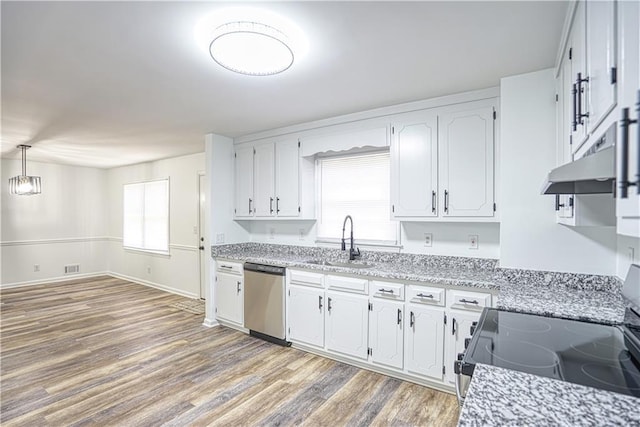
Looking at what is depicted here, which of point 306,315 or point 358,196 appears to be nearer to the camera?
point 306,315

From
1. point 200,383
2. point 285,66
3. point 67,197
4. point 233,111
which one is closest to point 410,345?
point 200,383

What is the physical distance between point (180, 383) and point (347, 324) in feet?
4.83

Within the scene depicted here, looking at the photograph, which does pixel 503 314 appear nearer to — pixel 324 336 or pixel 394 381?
pixel 394 381

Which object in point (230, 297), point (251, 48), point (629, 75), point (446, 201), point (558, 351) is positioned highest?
point (251, 48)

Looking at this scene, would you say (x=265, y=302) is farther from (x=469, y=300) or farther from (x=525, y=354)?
(x=525, y=354)

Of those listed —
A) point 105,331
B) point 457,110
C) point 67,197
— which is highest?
point 457,110

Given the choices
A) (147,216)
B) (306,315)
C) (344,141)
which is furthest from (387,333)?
(147,216)

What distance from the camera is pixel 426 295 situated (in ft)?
8.36

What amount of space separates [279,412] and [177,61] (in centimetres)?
246

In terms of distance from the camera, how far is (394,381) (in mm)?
2711

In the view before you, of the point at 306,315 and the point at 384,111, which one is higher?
the point at 384,111

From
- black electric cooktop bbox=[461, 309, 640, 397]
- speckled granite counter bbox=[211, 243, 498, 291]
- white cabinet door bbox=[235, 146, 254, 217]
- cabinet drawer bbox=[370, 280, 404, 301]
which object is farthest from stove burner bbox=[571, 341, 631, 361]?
white cabinet door bbox=[235, 146, 254, 217]

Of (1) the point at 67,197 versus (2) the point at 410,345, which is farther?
(1) the point at 67,197

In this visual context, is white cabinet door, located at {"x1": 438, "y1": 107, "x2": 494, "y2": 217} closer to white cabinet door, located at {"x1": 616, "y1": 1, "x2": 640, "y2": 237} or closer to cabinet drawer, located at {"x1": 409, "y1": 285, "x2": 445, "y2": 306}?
cabinet drawer, located at {"x1": 409, "y1": 285, "x2": 445, "y2": 306}
